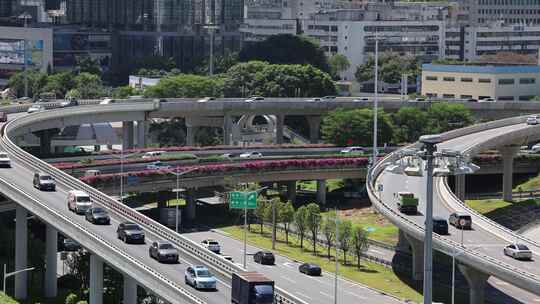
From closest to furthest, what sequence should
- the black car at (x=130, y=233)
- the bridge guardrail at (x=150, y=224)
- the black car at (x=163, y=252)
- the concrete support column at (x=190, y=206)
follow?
the bridge guardrail at (x=150, y=224), the black car at (x=163, y=252), the black car at (x=130, y=233), the concrete support column at (x=190, y=206)

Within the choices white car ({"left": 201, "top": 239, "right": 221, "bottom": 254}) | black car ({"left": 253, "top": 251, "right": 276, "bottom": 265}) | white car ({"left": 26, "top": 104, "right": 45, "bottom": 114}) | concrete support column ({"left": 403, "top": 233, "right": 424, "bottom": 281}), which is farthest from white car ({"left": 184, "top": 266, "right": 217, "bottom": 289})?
white car ({"left": 26, "top": 104, "right": 45, "bottom": 114})

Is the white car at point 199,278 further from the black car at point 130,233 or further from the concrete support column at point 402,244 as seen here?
the concrete support column at point 402,244

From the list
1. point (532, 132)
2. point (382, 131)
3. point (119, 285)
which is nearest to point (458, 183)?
point (532, 132)

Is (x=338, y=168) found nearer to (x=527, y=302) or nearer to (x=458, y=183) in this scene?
(x=458, y=183)

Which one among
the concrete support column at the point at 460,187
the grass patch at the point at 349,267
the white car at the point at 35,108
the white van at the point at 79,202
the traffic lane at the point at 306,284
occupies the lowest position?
the grass patch at the point at 349,267

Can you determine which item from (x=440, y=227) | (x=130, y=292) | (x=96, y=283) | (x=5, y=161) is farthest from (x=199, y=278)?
(x=5, y=161)

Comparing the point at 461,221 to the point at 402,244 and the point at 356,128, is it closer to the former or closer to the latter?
the point at 402,244

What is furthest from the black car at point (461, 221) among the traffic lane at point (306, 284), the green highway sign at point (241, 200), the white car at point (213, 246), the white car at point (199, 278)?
the white car at point (199, 278)
